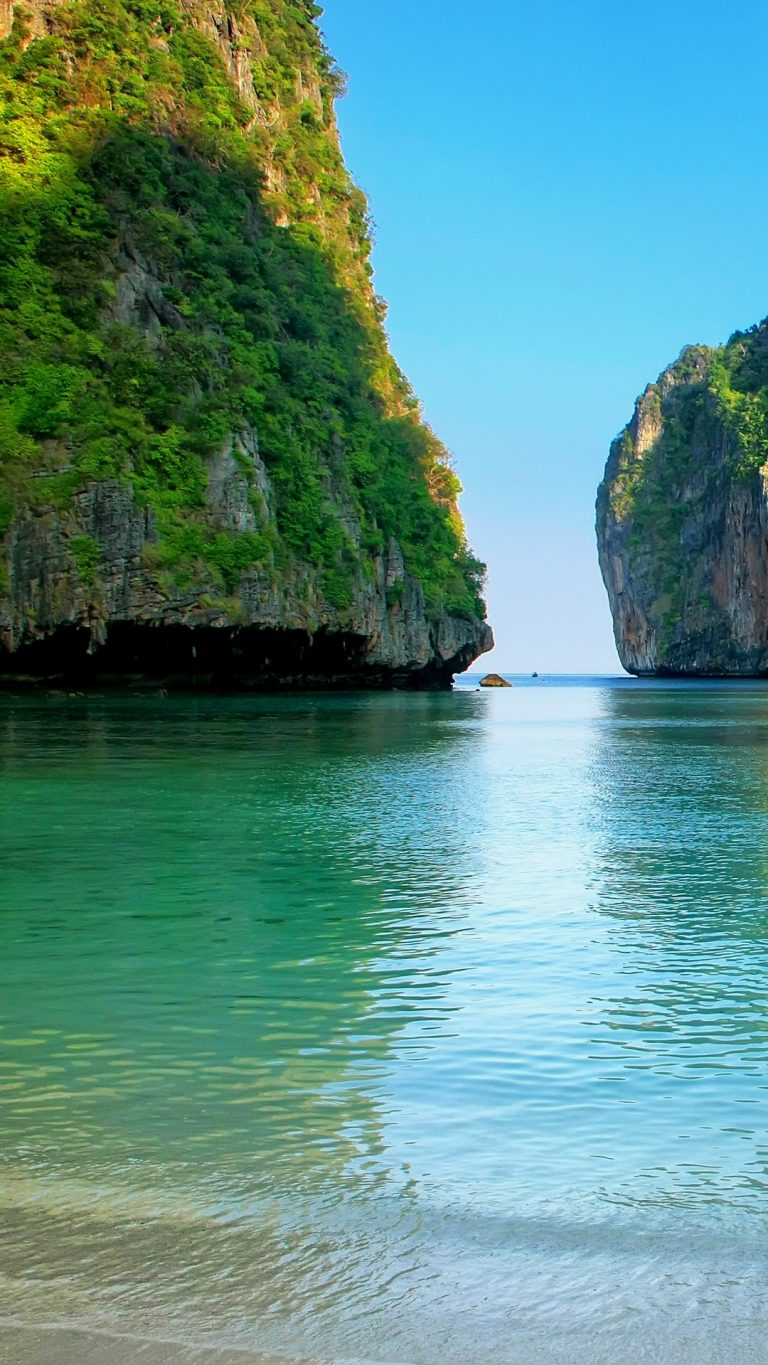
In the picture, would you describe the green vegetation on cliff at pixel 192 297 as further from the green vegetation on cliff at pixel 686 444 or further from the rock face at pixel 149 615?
the green vegetation on cliff at pixel 686 444

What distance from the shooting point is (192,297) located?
4388 centimetres

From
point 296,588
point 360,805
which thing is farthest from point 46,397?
point 360,805

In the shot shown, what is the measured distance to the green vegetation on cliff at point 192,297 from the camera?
120ft

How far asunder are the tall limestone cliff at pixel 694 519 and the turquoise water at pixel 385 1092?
9104cm

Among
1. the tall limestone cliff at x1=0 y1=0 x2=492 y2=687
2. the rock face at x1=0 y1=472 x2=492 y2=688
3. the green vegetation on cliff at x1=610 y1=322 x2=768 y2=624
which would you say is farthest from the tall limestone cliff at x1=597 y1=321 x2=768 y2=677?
the rock face at x1=0 y1=472 x2=492 y2=688

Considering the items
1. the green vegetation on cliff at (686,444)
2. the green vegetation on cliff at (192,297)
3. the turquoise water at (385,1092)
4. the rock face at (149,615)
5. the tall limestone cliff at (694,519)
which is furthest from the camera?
the green vegetation on cliff at (686,444)

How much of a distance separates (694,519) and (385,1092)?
122358mm

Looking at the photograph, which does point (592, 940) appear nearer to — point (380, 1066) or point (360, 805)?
point (380, 1066)

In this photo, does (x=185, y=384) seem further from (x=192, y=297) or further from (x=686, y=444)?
(x=686, y=444)

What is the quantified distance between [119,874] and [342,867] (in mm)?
1757

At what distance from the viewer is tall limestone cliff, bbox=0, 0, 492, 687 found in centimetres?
3503

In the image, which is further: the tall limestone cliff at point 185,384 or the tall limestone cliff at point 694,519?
the tall limestone cliff at point 694,519

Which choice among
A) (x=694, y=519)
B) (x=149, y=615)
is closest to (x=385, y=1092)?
(x=149, y=615)

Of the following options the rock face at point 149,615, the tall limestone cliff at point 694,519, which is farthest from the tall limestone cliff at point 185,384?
the tall limestone cliff at point 694,519
